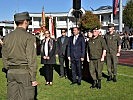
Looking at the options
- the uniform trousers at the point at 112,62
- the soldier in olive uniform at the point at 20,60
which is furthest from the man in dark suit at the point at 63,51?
the soldier in olive uniform at the point at 20,60

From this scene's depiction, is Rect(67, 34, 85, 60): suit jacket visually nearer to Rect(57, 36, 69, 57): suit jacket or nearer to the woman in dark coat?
the woman in dark coat

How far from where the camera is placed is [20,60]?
221 inches

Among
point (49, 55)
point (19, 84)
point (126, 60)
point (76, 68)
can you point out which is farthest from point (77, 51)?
point (126, 60)

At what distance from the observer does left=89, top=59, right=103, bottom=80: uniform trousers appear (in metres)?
10.3

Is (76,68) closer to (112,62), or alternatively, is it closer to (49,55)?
(49,55)

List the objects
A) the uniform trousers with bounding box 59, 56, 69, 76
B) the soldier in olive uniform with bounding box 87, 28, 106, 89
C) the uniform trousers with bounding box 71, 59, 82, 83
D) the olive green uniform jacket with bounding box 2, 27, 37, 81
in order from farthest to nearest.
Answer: the uniform trousers with bounding box 59, 56, 69, 76 → the uniform trousers with bounding box 71, 59, 82, 83 → the soldier in olive uniform with bounding box 87, 28, 106, 89 → the olive green uniform jacket with bounding box 2, 27, 37, 81

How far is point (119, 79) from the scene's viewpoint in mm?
12195

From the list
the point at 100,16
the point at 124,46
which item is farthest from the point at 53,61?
the point at 100,16

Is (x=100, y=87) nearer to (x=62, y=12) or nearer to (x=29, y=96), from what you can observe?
(x=29, y=96)

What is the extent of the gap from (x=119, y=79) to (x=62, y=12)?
250 feet

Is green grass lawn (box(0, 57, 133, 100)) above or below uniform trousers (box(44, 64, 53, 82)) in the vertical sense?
below

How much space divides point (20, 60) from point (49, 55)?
5738 millimetres

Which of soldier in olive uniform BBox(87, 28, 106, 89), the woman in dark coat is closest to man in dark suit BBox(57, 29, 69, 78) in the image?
the woman in dark coat

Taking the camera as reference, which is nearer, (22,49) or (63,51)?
(22,49)
